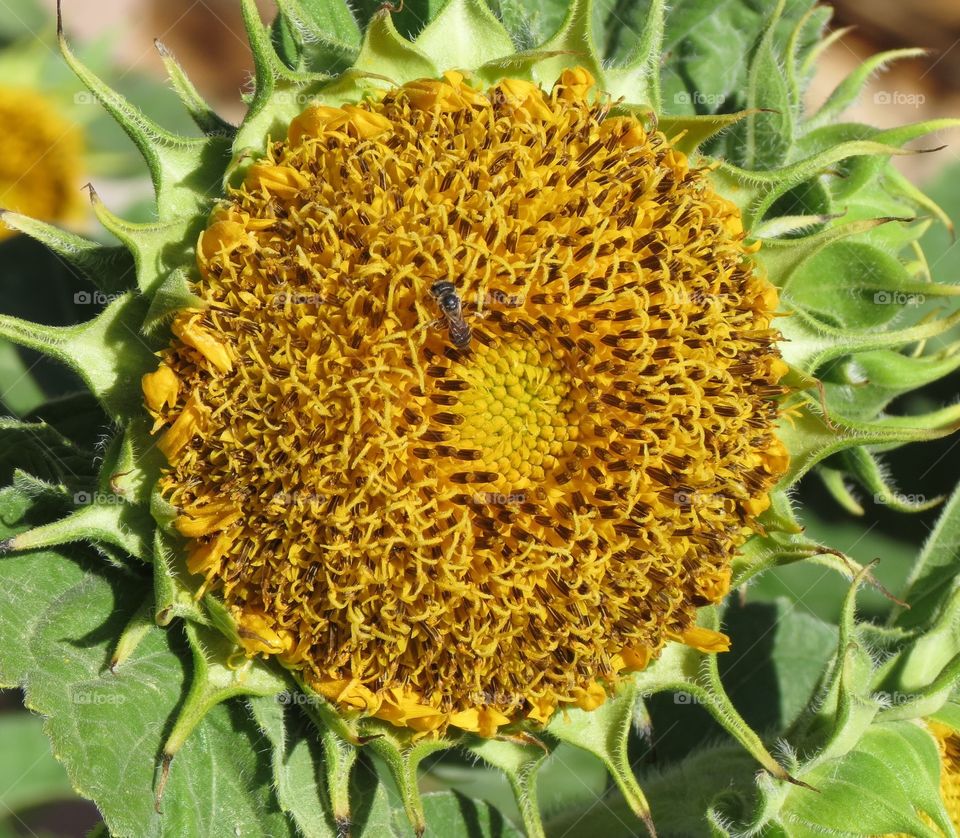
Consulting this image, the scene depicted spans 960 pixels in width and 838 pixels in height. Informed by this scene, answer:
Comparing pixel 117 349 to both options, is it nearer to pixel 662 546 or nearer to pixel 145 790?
pixel 145 790

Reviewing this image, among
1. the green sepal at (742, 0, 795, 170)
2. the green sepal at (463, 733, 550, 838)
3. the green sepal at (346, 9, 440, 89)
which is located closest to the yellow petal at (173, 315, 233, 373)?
the green sepal at (346, 9, 440, 89)

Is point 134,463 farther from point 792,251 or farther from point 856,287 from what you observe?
point 856,287

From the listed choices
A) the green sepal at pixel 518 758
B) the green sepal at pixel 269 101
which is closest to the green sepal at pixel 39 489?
the green sepal at pixel 269 101

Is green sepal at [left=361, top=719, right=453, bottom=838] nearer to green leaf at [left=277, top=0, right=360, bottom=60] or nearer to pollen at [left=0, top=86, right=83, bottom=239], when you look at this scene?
green leaf at [left=277, top=0, right=360, bottom=60]

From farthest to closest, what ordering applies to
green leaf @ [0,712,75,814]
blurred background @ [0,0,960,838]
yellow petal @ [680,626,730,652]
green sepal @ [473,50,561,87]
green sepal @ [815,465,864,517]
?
green leaf @ [0,712,75,814], blurred background @ [0,0,960,838], green sepal @ [815,465,864,517], yellow petal @ [680,626,730,652], green sepal @ [473,50,561,87]

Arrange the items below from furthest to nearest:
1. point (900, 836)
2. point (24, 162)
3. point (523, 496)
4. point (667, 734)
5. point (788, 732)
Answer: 1. point (24, 162)
2. point (667, 734)
3. point (788, 732)
4. point (900, 836)
5. point (523, 496)

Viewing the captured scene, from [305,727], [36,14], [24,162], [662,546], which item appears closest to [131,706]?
[305,727]
